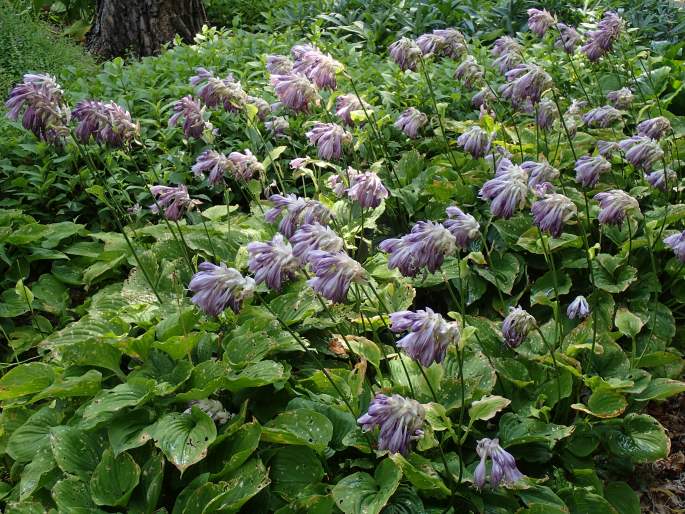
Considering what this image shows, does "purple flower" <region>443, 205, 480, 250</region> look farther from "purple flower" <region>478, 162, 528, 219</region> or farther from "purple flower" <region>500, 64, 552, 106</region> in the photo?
"purple flower" <region>500, 64, 552, 106</region>

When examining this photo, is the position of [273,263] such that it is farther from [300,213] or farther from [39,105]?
[39,105]

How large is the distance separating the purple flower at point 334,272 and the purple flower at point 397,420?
0.35 metres

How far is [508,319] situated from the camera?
2.72 metres

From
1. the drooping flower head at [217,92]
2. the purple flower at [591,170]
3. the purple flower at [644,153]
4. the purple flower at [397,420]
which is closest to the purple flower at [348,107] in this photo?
the drooping flower head at [217,92]

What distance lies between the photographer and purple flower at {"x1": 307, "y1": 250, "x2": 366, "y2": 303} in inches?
89.0

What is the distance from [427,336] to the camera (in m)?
2.18

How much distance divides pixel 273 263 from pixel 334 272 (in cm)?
22

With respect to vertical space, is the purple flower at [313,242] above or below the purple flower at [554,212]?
above

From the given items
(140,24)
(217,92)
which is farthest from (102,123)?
(140,24)

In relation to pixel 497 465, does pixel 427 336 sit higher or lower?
higher

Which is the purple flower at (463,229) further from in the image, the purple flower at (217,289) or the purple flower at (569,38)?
the purple flower at (569,38)

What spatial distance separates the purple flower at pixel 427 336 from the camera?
7.16 feet

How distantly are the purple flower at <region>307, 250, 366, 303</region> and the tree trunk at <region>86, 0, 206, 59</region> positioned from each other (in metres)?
5.65

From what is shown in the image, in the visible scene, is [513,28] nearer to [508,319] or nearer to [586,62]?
[586,62]
